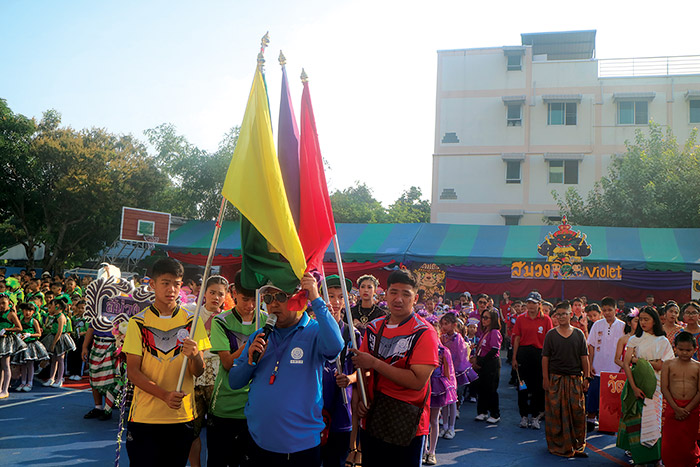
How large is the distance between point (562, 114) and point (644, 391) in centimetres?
2874

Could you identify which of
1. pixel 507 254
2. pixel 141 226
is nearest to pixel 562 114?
pixel 507 254

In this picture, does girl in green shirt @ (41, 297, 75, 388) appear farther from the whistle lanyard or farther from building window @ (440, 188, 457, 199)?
building window @ (440, 188, 457, 199)

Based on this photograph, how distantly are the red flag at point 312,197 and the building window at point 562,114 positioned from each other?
102 feet

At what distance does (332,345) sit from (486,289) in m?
17.4

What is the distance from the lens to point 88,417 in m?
8.28

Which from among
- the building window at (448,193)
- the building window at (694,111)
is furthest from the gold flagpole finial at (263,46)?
the building window at (694,111)

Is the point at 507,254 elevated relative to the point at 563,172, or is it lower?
lower

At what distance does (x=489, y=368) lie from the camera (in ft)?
30.4

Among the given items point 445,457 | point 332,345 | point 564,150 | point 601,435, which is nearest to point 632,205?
point 564,150

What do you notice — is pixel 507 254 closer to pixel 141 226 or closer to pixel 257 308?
pixel 141 226

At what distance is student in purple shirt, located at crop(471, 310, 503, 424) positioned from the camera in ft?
30.5

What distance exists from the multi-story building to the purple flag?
2906 centimetres

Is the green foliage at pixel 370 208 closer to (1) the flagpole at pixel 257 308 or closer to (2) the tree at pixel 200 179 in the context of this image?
(2) the tree at pixel 200 179

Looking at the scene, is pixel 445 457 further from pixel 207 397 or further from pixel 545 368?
pixel 207 397
